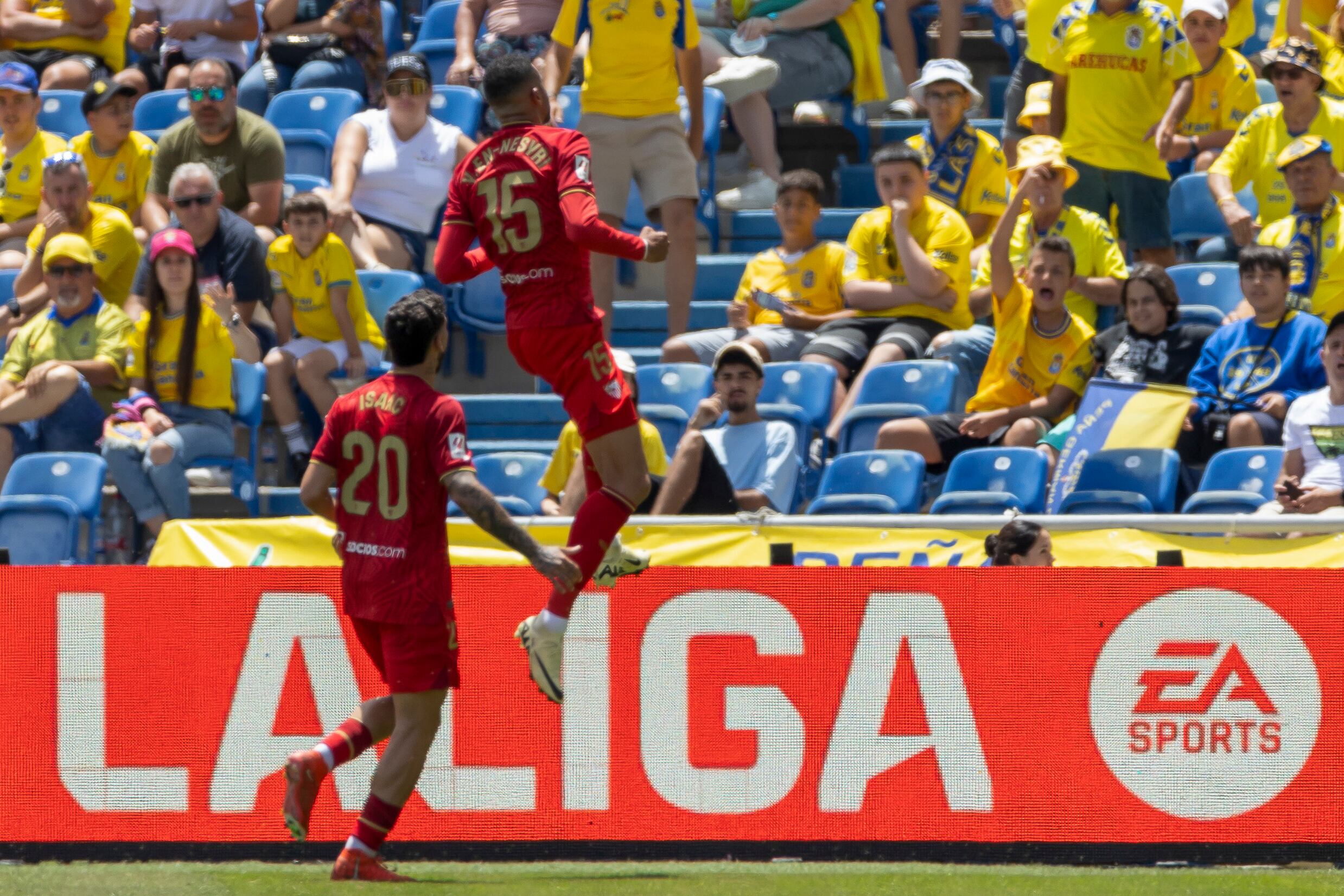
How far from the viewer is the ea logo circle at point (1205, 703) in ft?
20.7

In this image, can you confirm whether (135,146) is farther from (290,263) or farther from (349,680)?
(349,680)

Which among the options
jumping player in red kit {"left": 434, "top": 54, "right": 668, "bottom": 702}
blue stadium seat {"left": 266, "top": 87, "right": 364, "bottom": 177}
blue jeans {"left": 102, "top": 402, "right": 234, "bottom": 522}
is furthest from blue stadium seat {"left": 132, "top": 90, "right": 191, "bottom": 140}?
jumping player in red kit {"left": 434, "top": 54, "right": 668, "bottom": 702}

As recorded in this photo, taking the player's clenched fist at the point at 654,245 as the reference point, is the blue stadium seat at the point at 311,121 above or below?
below

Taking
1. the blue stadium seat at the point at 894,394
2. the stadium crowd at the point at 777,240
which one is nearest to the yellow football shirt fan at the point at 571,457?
the stadium crowd at the point at 777,240

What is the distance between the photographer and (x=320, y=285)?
10.2m

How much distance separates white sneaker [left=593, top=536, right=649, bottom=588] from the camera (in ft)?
20.9

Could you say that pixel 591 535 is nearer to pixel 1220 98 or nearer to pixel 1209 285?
pixel 1209 285

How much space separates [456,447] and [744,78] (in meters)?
6.06

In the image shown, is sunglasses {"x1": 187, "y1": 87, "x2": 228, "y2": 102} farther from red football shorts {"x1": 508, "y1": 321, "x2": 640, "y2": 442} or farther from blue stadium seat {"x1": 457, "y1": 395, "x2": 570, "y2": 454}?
red football shorts {"x1": 508, "y1": 321, "x2": 640, "y2": 442}

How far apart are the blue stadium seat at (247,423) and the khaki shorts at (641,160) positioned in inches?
81.2

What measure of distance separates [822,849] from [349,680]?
1745mm

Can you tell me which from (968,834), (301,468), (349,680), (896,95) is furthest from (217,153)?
(968,834)

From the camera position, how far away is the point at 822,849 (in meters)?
6.45

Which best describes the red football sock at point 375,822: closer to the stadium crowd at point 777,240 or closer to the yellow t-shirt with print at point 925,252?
the stadium crowd at point 777,240
